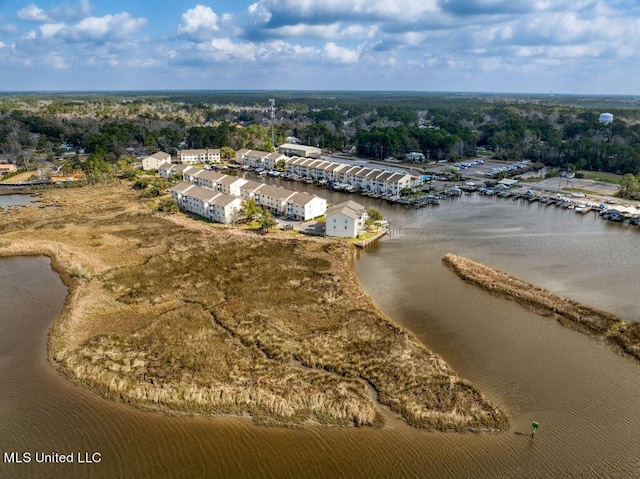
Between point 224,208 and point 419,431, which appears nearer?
point 419,431

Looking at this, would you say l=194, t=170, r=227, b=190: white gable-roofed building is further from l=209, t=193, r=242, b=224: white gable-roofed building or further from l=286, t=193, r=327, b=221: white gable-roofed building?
l=286, t=193, r=327, b=221: white gable-roofed building

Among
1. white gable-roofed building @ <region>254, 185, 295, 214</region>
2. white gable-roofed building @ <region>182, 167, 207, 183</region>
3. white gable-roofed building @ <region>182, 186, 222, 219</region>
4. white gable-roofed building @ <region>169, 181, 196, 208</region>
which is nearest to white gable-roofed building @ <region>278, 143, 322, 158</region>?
white gable-roofed building @ <region>182, 167, 207, 183</region>

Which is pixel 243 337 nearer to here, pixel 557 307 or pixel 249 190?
pixel 557 307

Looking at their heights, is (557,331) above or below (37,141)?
below

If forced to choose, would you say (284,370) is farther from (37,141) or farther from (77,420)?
(37,141)

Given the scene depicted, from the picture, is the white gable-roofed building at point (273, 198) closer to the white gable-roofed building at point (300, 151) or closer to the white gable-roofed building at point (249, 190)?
the white gable-roofed building at point (249, 190)

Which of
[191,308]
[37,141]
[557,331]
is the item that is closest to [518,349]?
[557,331]
